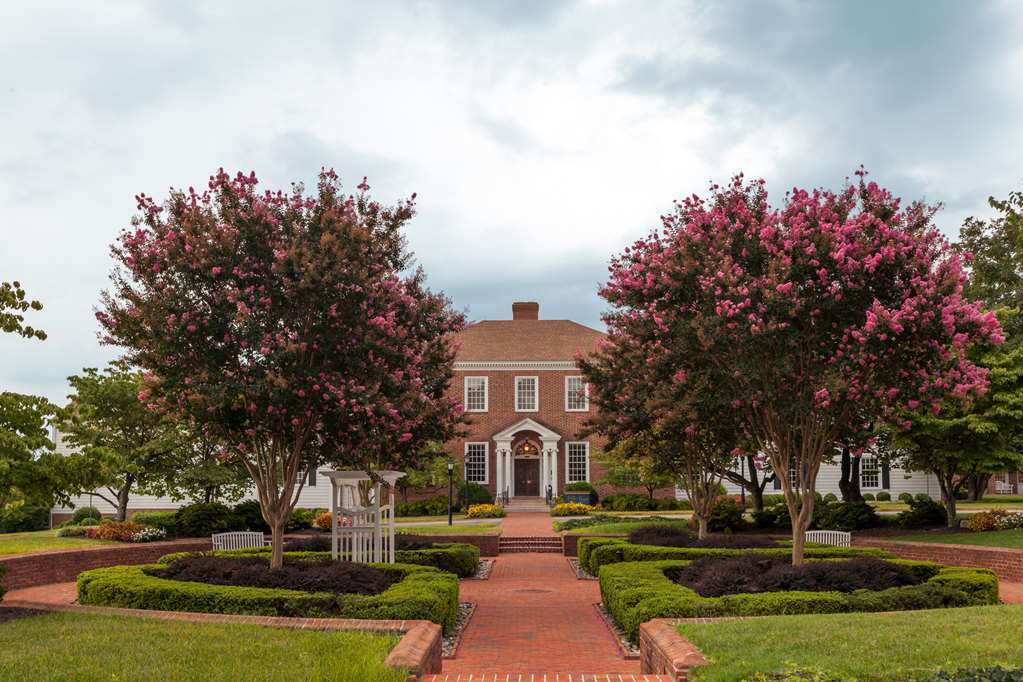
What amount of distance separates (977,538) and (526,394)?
92.6 ft

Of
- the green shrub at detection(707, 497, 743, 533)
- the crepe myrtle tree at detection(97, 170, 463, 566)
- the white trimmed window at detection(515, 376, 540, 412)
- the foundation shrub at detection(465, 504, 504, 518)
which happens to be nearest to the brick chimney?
the white trimmed window at detection(515, 376, 540, 412)

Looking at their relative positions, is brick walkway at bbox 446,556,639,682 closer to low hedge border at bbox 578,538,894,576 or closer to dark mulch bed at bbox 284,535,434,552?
low hedge border at bbox 578,538,894,576

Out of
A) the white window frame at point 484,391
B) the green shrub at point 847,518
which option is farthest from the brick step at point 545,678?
the white window frame at point 484,391

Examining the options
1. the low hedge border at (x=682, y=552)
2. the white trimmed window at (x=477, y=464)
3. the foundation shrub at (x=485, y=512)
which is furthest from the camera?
the white trimmed window at (x=477, y=464)

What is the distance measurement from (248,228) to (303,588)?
5059 millimetres

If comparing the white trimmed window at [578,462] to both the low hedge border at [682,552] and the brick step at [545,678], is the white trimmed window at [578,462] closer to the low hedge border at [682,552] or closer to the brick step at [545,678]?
the low hedge border at [682,552]

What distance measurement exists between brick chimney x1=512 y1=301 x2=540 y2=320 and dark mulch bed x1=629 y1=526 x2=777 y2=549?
107ft

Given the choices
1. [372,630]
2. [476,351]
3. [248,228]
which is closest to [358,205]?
[248,228]

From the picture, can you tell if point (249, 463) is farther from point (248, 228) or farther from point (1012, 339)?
point (1012, 339)

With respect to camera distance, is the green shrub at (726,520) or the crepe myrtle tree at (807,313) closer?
the crepe myrtle tree at (807,313)

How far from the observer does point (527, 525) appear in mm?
32531

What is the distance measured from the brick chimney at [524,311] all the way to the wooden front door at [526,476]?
8696mm

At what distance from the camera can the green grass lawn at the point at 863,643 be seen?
7000mm

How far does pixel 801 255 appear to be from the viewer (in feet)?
41.7
